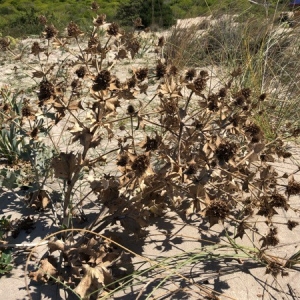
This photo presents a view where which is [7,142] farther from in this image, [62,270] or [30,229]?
[62,270]

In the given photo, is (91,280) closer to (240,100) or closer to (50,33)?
(240,100)

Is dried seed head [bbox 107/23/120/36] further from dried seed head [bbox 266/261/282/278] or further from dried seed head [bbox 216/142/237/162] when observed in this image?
dried seed head [bbox 266/261/282/278]

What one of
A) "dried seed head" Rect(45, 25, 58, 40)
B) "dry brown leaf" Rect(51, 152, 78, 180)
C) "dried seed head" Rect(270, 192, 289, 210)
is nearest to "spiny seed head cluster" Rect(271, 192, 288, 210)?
"dried seed head" Rect(270, 192, 289, 210)

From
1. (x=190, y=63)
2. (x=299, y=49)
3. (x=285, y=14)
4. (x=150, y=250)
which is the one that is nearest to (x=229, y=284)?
(x=150, y=250)

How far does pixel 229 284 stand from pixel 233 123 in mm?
759

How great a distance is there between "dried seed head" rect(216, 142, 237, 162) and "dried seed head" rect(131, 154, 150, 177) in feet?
1.02

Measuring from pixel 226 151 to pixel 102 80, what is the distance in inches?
→ 23.1

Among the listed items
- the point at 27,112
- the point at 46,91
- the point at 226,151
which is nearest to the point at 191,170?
the point at 226,151

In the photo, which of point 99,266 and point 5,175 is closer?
point 99,266

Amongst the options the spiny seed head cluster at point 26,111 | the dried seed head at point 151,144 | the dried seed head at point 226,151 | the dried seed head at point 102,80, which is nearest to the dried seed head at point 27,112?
the spiny seed head cluster at point 26,111

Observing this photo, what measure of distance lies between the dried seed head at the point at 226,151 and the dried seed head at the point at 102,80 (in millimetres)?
540

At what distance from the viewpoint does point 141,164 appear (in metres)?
1.74

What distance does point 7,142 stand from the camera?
286 centimetres

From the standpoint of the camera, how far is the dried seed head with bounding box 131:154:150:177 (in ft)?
5.69
